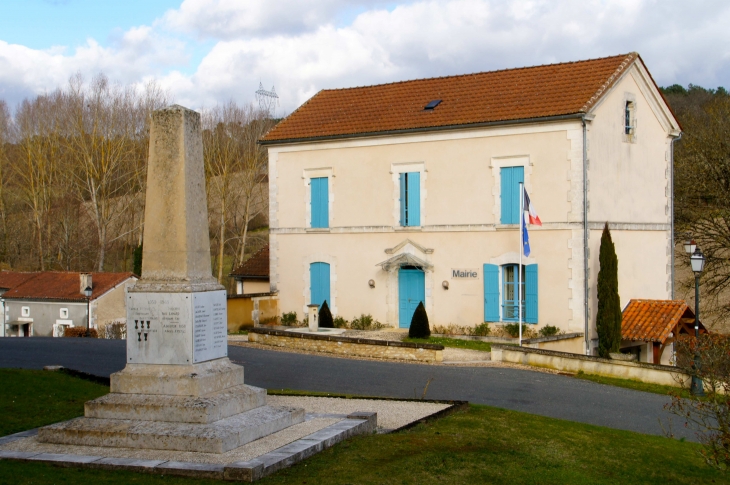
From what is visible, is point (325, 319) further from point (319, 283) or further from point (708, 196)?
point (708, 196)

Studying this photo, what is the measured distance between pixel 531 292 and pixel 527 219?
217 cm

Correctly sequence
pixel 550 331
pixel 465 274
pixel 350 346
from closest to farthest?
pixel 350 346
pixel 550 331
pixel 465 274

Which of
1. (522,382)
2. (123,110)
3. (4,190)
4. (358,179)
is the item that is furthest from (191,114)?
(4,190)

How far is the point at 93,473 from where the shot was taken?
732 cm

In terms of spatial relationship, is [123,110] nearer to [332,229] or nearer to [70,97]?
[70,97]

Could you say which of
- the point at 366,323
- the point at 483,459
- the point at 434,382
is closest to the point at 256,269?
the point at 366,323

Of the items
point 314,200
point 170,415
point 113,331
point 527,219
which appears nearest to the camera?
point 170,415

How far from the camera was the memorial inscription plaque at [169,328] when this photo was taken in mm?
8531

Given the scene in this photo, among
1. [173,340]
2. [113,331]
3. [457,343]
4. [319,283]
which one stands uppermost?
[319,283]

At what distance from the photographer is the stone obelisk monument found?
328 inches

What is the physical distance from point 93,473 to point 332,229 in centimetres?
1841

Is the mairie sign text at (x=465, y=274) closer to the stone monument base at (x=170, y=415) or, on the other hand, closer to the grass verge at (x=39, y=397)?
the grass verge at (x=39, y=397)

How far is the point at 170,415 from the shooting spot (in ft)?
27.3

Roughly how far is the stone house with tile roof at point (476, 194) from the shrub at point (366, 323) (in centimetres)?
30
